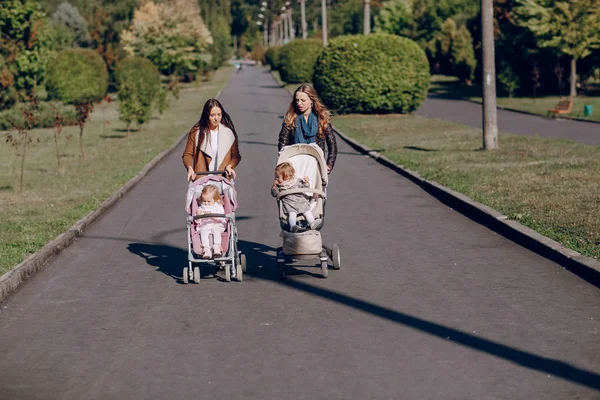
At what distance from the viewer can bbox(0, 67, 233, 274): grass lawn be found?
12.2 meters

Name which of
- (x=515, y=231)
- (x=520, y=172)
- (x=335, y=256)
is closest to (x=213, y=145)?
(x=335, y=256)

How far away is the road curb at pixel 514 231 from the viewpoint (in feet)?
29.8

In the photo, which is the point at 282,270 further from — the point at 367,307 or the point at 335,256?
the point at 367,307

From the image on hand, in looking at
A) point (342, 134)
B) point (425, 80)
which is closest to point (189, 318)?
point (342, 134)

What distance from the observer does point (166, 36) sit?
81250 millimetres

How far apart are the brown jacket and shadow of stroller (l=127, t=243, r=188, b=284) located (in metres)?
1.16

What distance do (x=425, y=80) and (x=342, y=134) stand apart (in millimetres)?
10313

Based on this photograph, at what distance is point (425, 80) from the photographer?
38.5 m

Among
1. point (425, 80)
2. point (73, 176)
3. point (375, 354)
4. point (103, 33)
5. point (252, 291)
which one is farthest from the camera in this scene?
point (103, 33)

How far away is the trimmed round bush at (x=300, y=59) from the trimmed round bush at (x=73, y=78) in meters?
19.4

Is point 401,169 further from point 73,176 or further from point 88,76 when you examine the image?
point 88,76

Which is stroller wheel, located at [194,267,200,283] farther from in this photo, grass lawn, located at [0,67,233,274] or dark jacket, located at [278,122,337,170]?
grass lawn, located at [0,67,233,274]

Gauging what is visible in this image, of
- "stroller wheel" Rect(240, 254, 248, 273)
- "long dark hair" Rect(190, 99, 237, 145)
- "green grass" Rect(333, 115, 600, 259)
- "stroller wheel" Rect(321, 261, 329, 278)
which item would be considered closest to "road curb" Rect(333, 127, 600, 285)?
"green grass" Rect(333, 115, 600, 259)

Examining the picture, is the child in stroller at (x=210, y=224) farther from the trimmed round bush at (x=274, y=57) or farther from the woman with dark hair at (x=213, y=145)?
the trimmed round bush at (x=274, y=57)
